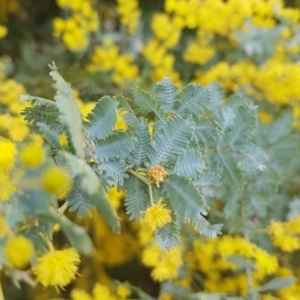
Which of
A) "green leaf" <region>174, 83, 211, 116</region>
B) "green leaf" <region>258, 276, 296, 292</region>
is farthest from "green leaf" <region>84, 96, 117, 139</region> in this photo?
"green leaf" <region>258, 276, 296, 292</region>

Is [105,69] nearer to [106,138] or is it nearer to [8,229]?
[106,138]

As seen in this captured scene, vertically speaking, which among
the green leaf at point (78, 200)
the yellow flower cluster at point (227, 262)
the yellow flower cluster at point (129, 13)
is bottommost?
the green leaf at point (78, 200)

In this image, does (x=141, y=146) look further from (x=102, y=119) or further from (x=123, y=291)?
(x=123, y=291)

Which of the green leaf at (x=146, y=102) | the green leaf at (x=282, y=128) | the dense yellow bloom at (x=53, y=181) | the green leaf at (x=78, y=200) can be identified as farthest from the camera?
the green leaf at (x=282, y=128)

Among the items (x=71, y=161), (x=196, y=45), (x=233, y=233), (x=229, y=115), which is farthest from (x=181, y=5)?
(x=71, y=161)

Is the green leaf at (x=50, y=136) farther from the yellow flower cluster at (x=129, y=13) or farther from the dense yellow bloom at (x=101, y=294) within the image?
the yellow flower cluster at (x=129, y=13)

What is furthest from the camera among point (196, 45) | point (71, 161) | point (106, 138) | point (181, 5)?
point (196, 45)

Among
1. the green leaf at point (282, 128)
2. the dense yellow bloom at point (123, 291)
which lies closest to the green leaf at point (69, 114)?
the dense yellow bloom at point (123, 291)
